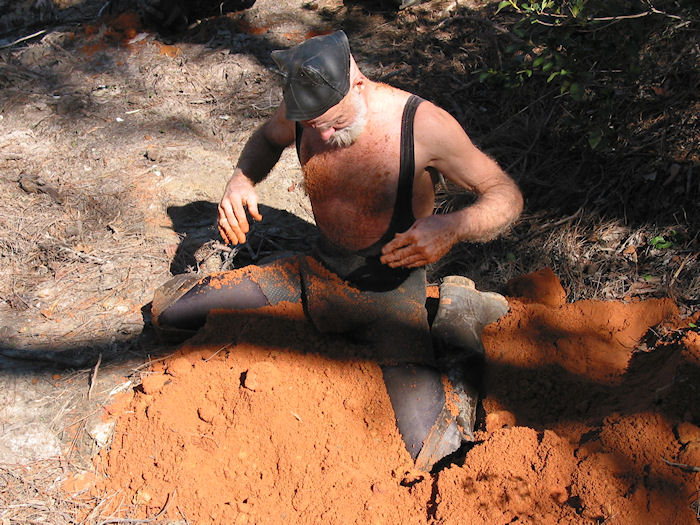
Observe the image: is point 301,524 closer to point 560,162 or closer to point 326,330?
point 326,330

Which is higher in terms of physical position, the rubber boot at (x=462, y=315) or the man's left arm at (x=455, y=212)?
the man's left arm at (x=455, y=212)

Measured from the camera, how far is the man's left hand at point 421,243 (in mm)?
2004

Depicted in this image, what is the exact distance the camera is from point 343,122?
2.09m

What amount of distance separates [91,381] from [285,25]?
4282 mm

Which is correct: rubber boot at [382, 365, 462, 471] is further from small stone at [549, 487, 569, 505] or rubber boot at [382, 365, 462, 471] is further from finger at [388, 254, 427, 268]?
finger at [388, 254, 427, 268]

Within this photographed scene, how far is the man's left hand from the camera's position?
2.00 metres

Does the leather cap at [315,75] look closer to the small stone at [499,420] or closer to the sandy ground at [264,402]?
the sandy ground at [264,402]

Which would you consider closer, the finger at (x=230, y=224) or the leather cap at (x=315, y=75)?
the leather cap at (x=315, y=75)

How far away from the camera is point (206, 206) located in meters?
3.70

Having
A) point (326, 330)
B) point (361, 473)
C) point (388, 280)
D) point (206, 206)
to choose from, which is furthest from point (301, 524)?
point (206, 206)

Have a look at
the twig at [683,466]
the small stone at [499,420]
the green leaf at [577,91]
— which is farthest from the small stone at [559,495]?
the green leaf at [577,91]

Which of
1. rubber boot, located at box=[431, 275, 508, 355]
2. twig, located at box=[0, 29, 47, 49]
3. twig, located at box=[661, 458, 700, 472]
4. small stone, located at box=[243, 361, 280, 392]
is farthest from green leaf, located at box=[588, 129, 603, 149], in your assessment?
twig, located at box=[0, 29, 47, 49]

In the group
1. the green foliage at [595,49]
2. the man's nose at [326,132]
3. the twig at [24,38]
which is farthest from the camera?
the twig at [24,38]

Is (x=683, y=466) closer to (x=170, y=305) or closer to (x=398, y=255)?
(x=398, y=255)
